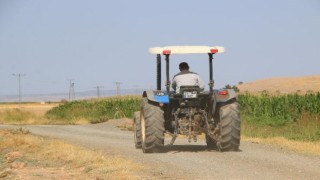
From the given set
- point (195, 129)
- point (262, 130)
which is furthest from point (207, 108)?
point (262, 130)

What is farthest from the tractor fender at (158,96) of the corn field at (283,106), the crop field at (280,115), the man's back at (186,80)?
the corn field at (283,106)

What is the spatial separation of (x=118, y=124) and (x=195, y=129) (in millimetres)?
26331

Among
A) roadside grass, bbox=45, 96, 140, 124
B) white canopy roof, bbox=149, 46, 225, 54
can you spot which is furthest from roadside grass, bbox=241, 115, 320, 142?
roadside grass, bbox=45, 96, 140, 124

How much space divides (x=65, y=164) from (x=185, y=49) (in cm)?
426

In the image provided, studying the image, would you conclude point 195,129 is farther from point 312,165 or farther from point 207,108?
point 312,165

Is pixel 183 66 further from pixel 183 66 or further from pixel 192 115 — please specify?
pixel 192 115

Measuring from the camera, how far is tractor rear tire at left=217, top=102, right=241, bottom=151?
1589 centimetres

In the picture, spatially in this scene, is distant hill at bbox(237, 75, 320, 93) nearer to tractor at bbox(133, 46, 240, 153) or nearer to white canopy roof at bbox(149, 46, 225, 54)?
white canopy roof at bbox(149, 46, 225, 54)

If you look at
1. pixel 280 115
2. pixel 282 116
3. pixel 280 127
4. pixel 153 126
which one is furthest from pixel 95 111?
pixel 153 126

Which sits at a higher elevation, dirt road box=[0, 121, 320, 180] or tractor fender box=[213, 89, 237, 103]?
tractor fender box=[213, 89, 237, 103]

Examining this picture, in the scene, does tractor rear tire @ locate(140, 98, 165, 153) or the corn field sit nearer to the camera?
tractor rear tire @ locate(140, 98, 165, 153)

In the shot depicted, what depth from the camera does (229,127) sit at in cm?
1591

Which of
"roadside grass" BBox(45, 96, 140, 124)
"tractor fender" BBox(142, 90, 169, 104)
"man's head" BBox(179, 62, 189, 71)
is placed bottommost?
"roadside grass" BBox(45, 96, 140, 124)

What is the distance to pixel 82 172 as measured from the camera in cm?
1308
